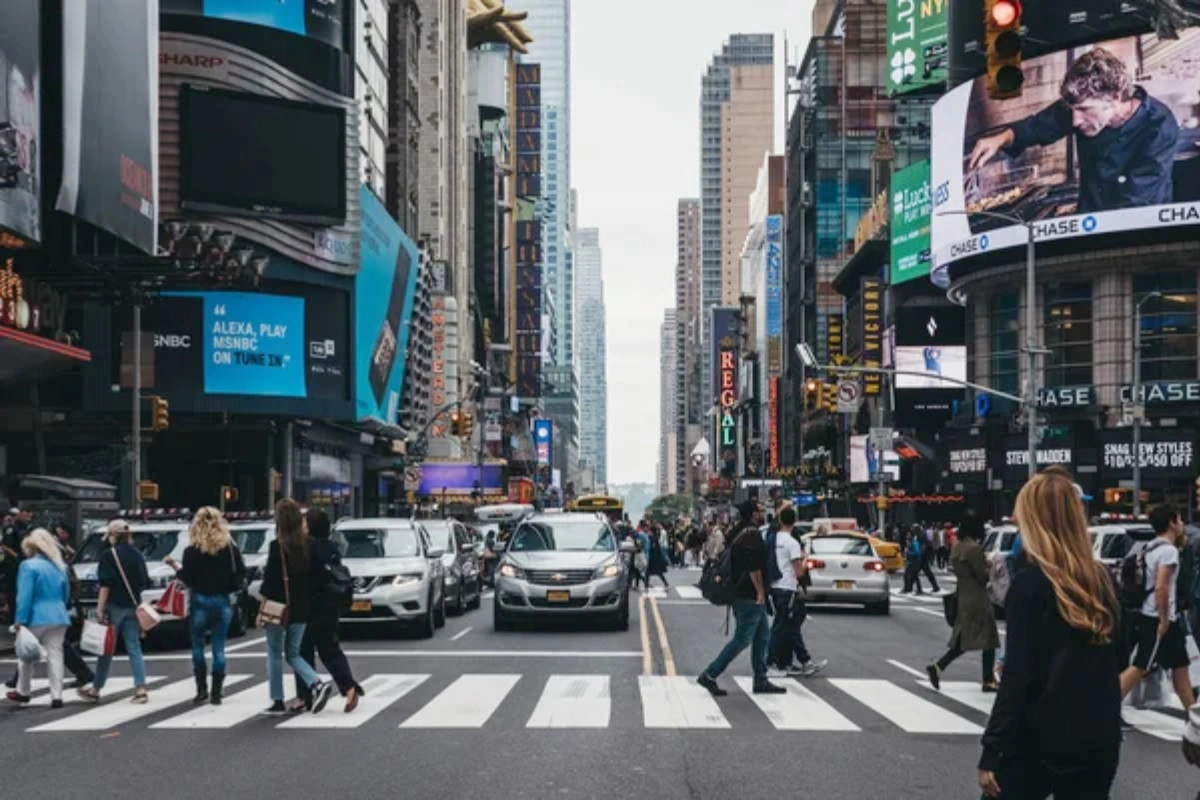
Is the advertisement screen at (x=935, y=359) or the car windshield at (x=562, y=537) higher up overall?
the advertisement screen at (x=935, y=359)

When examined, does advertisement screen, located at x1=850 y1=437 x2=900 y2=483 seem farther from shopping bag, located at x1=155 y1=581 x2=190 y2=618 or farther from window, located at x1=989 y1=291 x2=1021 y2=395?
shopping bag, located at x1=155 y1=581 x2=190 y2=618

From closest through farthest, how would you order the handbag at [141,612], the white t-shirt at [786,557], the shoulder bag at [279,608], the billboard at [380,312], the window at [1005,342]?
the shoulder bag at [279,608] < the handbag at [141,612] < the white t-shirt at [786,557] < the billboard at [380,312] < the window at [1005,342]

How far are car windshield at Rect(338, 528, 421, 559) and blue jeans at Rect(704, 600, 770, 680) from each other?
909cm

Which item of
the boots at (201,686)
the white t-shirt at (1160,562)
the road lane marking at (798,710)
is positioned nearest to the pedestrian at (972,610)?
the road lane marking at (798,710)

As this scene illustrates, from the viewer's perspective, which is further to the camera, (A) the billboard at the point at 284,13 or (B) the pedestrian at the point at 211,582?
(A) the billboard at the point at 284,13

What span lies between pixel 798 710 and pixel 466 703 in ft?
9.99

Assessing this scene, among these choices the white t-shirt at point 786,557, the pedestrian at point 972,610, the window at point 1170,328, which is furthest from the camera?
the window at point 1170,328

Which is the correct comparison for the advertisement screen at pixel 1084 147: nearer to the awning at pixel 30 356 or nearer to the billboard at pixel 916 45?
the billboard at pixel 916 45

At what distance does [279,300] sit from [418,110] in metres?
35.7

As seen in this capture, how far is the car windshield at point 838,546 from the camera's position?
28.7 m

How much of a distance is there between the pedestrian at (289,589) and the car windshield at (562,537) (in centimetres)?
1016

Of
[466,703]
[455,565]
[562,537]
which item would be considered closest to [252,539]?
[455,565]

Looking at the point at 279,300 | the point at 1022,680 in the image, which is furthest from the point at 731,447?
the point at 1022,680

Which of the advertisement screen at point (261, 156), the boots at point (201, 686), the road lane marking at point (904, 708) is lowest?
the road lane marking at point (904, 708)
